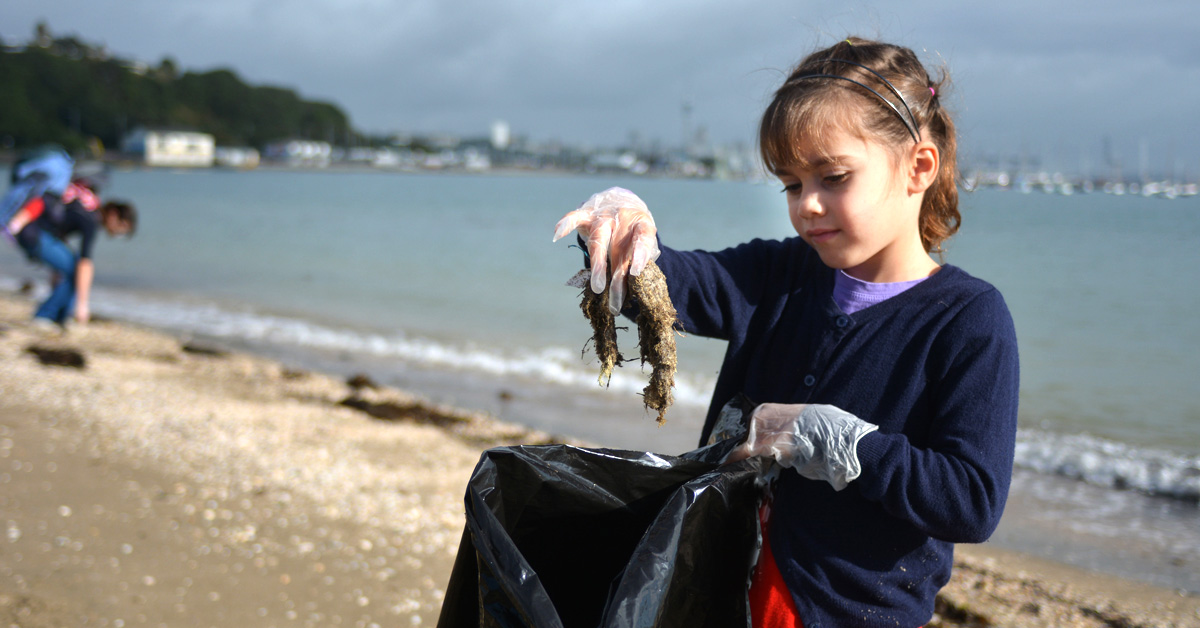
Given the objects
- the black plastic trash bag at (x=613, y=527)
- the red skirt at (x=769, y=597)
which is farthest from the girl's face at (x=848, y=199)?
the red skirt at (x=769, y=597)

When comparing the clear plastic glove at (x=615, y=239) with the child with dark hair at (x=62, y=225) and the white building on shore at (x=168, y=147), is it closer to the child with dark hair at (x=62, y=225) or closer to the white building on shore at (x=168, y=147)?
the child with dark hair at (x=62, y=225)

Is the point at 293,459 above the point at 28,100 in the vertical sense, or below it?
below

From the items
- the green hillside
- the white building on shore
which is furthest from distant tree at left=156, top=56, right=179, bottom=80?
the white building on shore

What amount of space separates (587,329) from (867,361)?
407 inches

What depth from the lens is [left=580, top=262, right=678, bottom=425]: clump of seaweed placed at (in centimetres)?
146

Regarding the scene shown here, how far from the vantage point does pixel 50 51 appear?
3770 inches

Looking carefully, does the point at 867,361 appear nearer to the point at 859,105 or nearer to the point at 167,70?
the point at 859,105

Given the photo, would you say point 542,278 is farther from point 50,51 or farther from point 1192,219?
point 50,51

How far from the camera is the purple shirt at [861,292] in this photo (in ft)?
5.24

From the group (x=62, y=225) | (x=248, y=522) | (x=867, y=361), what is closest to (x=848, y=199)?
(x=867, y=361)

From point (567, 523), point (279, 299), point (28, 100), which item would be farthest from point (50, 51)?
point (567, 523)

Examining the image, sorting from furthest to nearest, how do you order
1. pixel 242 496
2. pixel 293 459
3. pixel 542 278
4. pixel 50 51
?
1. pixel 50 51
2. pixel 542 278
3. pixel 293 459
4. pixel 242 496

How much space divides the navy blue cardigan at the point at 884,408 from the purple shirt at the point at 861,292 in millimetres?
30

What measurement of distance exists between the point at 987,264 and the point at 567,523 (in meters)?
20.6
